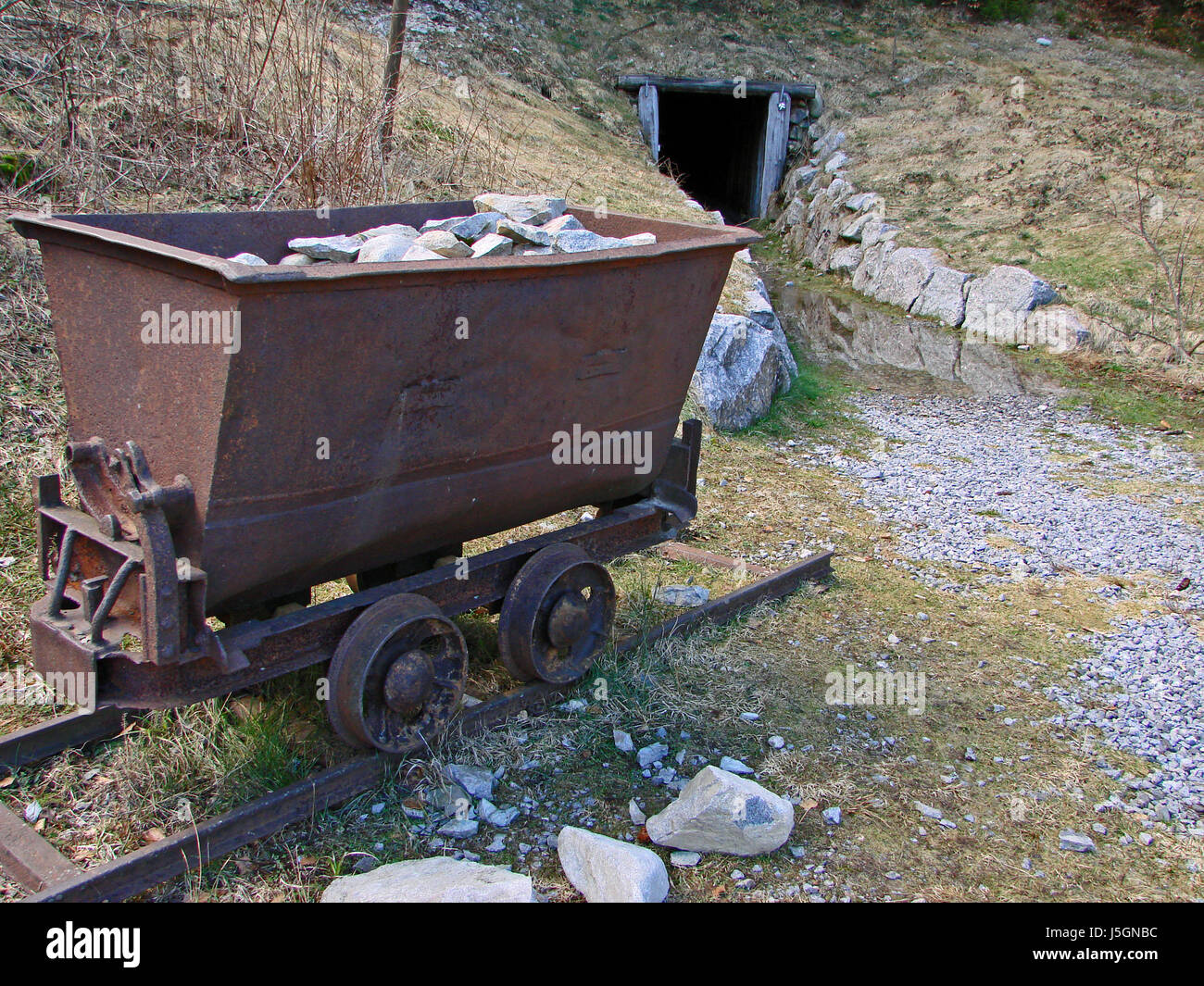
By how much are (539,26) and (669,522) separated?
526 inches

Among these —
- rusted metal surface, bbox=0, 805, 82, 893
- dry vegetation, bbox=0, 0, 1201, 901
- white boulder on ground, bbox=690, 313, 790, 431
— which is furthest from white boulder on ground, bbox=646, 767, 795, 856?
white boulder on ground, bbox=690, 313, 790, 431

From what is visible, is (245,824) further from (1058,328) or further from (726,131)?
(726,131)

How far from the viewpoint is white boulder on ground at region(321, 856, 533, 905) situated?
2.55 m

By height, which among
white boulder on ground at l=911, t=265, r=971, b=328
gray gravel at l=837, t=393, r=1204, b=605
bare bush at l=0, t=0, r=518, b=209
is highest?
bare bush at l=0, t=0, r=518, b=209

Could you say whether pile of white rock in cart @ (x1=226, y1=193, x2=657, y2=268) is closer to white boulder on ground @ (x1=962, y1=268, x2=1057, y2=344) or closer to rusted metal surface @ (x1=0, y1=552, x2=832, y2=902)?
rusted metal surface @ (x1=0, y1=552, x2=832, y2=902)

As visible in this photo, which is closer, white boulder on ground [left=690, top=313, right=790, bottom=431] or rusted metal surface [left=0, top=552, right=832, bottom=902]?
rusted metal surface [left=0, top=552, right=832, bottom=902]

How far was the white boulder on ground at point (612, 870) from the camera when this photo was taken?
267 cm

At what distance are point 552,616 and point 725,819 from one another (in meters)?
1.01

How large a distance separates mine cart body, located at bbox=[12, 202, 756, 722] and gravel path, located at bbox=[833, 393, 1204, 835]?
245 centimetres

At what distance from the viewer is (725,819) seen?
9.62ft

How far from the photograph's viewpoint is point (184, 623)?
263 cm

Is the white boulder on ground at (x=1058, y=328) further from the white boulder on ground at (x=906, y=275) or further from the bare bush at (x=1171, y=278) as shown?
the white boulder on ground at (x=906, y=275)

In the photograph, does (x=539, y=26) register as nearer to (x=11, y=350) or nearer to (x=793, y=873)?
(x=11, y=350)
